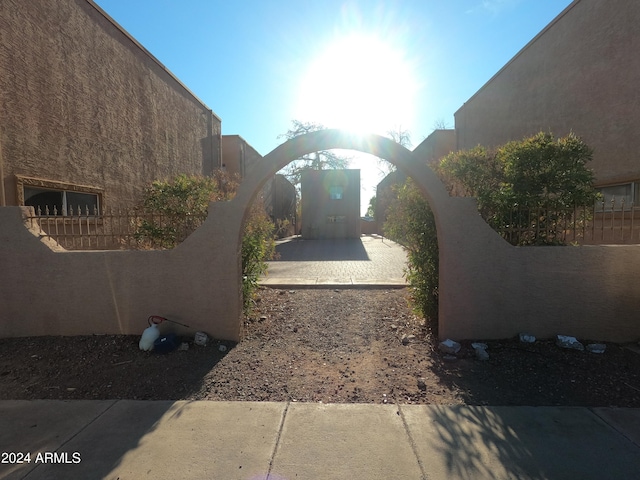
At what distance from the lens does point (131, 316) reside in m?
4.81

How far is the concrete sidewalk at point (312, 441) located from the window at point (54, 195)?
5011mm

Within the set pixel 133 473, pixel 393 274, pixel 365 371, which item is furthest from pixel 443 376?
pixel 393 274

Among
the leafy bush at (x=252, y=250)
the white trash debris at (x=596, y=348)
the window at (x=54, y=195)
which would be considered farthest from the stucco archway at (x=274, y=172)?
the window at (x=54, y=195)

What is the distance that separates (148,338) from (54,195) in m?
5.83

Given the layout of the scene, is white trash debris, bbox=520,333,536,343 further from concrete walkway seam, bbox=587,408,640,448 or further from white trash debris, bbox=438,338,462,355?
concrete walkway seam, bbox=587,408,640,448

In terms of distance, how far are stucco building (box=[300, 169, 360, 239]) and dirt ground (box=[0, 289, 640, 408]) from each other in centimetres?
2234

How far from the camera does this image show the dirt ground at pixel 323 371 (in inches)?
138

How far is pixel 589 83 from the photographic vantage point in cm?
912

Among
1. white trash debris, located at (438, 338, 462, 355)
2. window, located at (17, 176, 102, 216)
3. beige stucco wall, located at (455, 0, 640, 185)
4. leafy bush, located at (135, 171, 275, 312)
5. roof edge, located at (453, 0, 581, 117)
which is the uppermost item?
roof edge, located at (453, 0, 581, 117)

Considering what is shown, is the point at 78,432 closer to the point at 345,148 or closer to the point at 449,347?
the point at 449,347

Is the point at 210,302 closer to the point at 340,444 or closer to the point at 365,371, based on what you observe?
the point at 365,371

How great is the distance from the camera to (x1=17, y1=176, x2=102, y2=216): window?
7.14 meters

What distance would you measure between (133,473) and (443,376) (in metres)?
3.09

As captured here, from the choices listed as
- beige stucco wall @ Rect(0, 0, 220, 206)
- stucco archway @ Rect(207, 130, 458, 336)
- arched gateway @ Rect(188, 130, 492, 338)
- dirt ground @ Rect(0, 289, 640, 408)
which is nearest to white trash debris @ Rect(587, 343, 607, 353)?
dirt ground @ Rect(0, 289, 640, 408)
